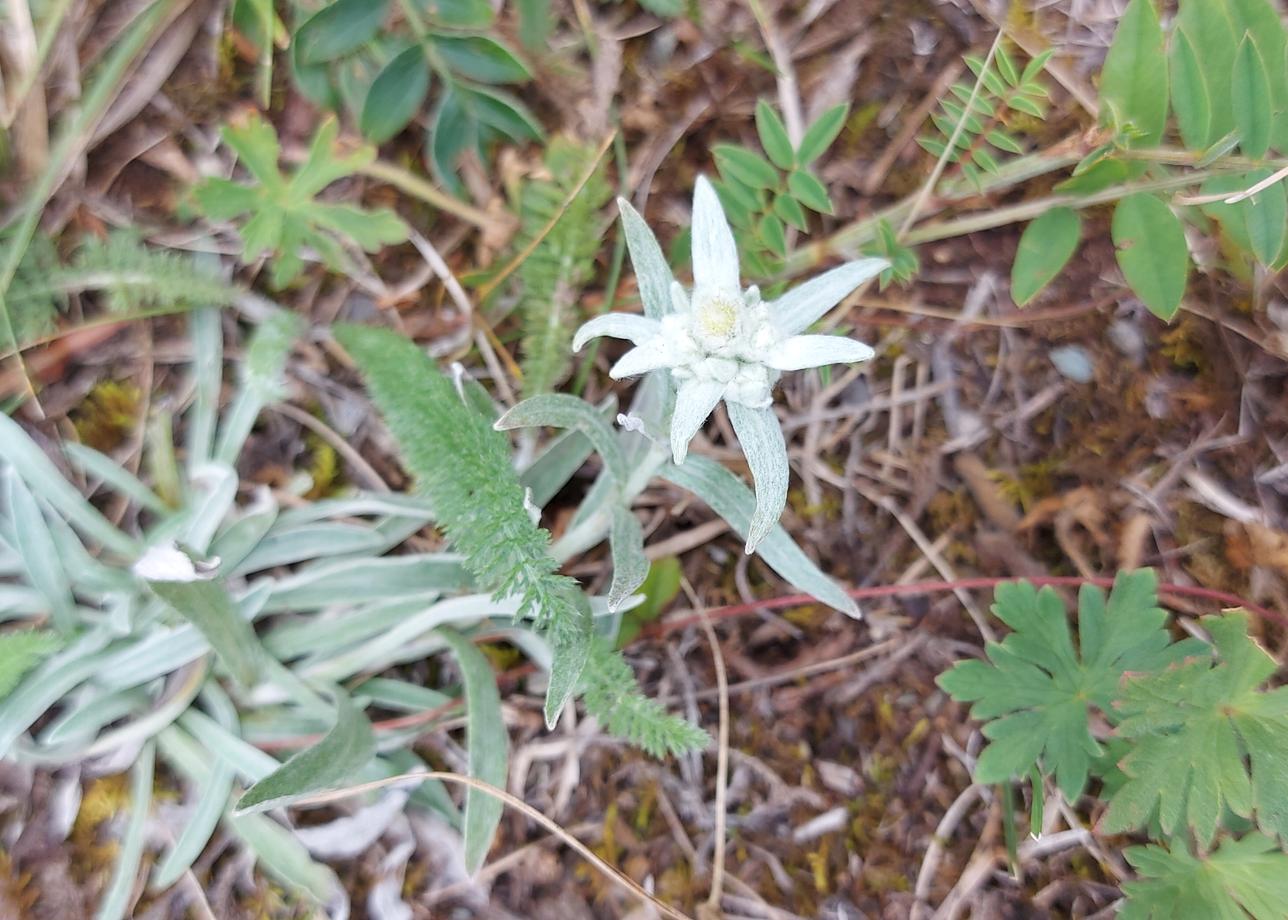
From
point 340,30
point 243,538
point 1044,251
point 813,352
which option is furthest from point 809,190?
point 243,538

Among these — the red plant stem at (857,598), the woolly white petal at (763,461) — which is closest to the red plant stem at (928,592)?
the red plant stem at (857,598)

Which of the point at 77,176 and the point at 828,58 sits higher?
the point at 77,176

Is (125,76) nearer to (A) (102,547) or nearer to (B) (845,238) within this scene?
(A) (102,547)

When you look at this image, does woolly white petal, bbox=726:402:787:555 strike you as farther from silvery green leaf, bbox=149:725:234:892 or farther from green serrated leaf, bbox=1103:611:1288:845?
silvery green leaf, bbox=149:725:234:892

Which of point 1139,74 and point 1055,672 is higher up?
point 1139,74

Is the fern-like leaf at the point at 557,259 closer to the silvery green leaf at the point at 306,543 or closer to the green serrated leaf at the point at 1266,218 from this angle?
the silvery green leaf at the point at 306,543

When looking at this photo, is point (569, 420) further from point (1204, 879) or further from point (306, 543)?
point (1204, 879)

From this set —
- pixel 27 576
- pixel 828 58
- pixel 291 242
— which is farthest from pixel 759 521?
pixel 27 576
